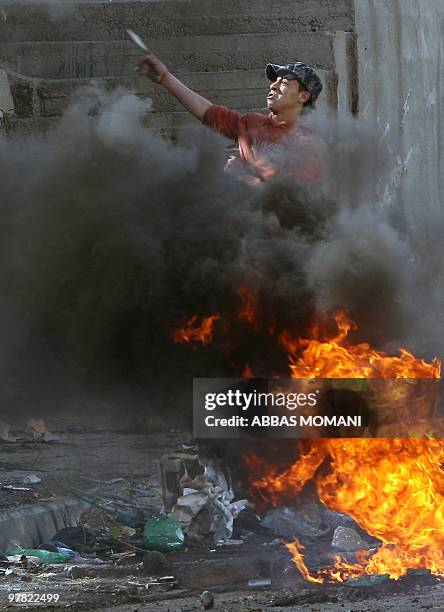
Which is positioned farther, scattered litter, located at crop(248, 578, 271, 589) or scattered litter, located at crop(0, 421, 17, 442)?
scattered litter, located at crop(0, 421, 17, 442)

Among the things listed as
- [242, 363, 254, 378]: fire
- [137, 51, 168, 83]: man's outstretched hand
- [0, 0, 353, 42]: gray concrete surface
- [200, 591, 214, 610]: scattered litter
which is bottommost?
[200, 591, 214, 610]: scattered litter

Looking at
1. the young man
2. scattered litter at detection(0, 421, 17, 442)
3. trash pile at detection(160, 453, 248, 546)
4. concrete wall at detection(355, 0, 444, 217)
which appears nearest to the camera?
trash pile at detection(160, 453, 248, 546)

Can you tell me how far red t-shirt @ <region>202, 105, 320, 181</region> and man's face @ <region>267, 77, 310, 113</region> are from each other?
133 millimetres

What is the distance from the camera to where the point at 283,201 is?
8.34 m

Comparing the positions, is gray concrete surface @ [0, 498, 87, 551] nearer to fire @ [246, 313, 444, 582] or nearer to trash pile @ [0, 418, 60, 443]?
trash pile @ [0, 418, 60, 443]

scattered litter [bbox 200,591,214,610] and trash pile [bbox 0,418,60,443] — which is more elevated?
scattered litter [bbox 200,591,214,610]

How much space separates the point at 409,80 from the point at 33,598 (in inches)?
262

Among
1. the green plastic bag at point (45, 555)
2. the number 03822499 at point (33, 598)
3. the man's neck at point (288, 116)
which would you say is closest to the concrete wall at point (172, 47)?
the man's neck at point (288, 116)

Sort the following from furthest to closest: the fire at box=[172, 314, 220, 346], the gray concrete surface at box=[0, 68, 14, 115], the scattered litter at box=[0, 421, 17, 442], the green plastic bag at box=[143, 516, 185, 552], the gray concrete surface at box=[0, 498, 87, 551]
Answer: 1. the gray concrete surface at box=[0, 68, 14, 115]
2. the scattered litter at box=[0, 421, 17, 442]
3. the fire at box=[172, 314, 220, 346]
4. the gray concrete surface at box=[0, 498, 87, 551]
5. the green plastic bag at box=[143, 516, 185, 552]

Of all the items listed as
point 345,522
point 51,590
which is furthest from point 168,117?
point 51,590

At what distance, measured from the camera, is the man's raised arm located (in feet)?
30.6

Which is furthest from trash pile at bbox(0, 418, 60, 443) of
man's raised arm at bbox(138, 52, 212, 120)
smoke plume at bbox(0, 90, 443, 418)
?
man's raised arm at bbox(138, 52, 212, 120)

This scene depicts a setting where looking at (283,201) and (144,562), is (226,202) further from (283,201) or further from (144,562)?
(144,562)

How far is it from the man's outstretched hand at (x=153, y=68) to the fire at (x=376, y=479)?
3028mm
